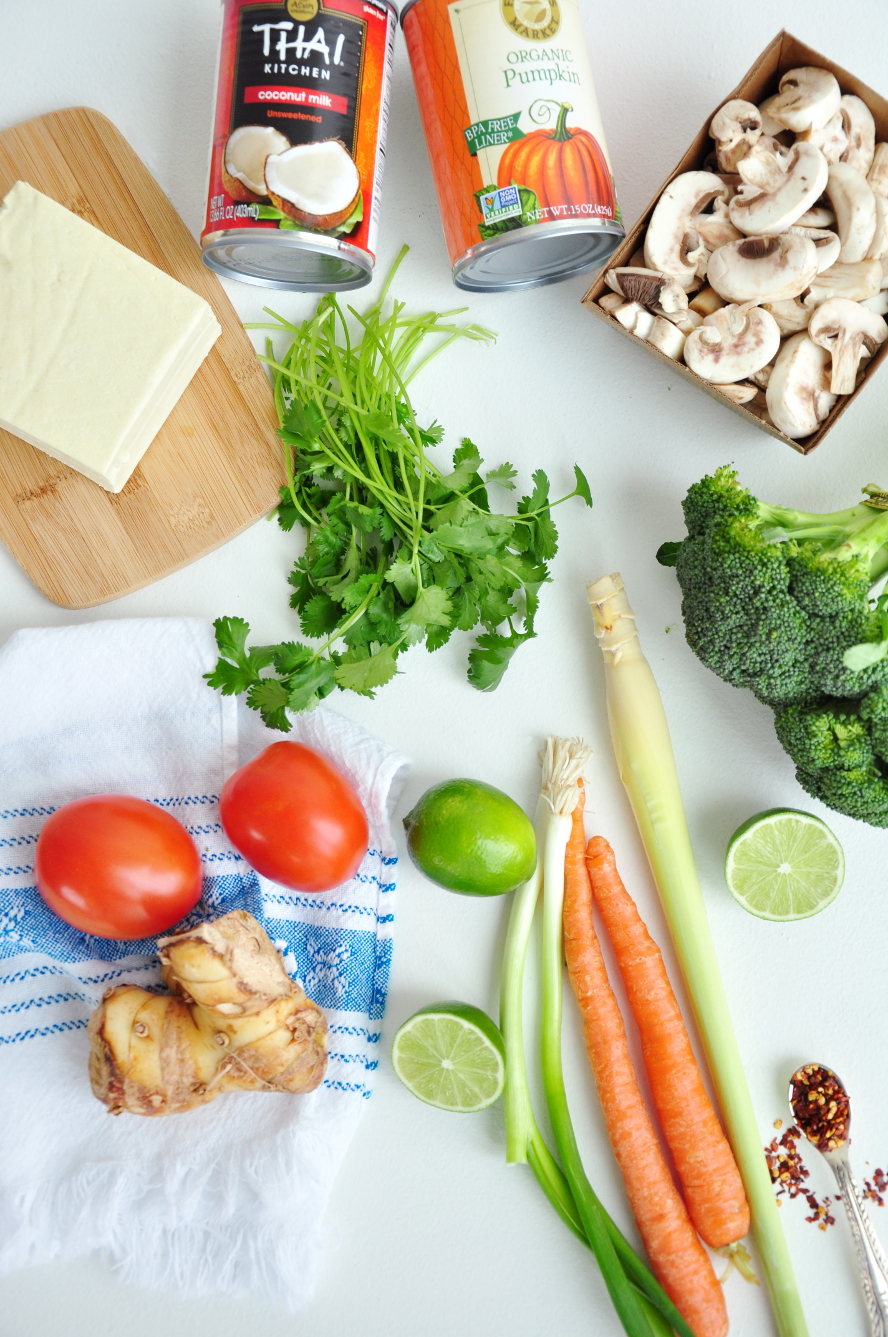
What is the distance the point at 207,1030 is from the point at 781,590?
1060 millimetres

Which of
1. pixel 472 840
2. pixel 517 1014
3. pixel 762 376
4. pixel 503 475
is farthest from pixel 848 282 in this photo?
pixel 517 1014

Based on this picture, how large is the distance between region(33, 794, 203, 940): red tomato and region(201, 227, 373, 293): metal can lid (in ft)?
2.79

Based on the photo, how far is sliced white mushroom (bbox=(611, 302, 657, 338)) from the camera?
1322 mm

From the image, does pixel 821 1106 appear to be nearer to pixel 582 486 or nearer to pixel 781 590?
pixel 781 590

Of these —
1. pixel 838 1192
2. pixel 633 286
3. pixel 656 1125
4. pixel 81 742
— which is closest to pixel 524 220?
pixel 633 286

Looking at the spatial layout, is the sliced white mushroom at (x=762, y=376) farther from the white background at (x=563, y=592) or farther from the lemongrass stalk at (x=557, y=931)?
the lemongrass stalk at (x=557, y=931)

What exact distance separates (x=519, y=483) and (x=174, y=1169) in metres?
1.25

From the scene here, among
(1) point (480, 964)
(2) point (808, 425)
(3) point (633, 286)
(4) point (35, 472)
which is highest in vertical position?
(3) point (633, 286)

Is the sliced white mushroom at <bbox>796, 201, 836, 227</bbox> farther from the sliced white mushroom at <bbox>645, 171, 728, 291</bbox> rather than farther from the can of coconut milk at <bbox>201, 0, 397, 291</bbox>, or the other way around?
the can of coconut milk at <bbox>201, 0, 397, 291</bbox>

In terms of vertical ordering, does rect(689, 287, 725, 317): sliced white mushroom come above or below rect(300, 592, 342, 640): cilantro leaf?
above

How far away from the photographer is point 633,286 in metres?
1.32

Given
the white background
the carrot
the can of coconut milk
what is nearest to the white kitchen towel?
the white background

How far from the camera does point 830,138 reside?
129 cm

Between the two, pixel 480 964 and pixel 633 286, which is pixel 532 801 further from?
pixel 633 286
